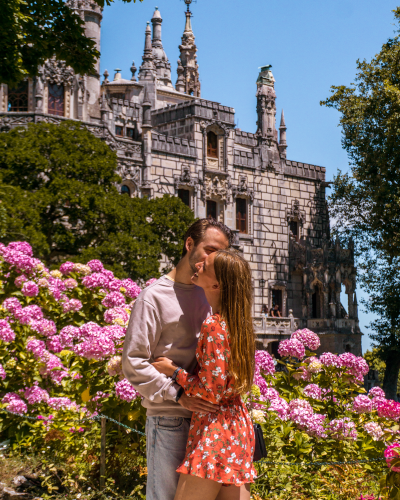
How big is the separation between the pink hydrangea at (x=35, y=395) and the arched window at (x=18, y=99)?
22.1 meters

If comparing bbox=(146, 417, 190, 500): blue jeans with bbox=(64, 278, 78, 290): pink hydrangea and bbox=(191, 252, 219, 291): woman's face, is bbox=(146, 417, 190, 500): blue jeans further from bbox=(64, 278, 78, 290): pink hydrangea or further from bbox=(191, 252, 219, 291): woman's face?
bbox=(64, 278, 78, 290): pink hydrangea

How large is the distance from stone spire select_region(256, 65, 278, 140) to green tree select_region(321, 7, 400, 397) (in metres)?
6.98

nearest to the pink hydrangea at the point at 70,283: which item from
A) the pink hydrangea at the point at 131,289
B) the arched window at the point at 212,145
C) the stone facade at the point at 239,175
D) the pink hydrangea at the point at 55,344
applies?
the pink hydrangea at the point at 131,289

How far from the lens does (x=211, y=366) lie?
3654 millimetres

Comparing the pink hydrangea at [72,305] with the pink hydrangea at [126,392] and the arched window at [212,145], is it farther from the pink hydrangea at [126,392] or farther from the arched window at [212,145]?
the arched window at [212,145]

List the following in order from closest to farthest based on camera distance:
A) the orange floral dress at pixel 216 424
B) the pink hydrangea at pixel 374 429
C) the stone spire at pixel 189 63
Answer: the orange floral dress at pixel 216 424, the pink hydrangea at pixel 374 429, the stone spire at pixel 189 63

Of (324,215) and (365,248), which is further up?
(324,215)

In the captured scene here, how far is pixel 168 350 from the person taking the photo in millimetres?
3953

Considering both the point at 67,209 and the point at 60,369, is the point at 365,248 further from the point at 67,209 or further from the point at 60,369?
the point at 60,369

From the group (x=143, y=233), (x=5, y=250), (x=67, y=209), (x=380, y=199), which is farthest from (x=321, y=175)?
(x=5, y=250)

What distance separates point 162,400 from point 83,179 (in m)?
21.3

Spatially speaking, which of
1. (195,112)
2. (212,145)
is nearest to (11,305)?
(195,112)

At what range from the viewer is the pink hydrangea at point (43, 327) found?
24.3 feet

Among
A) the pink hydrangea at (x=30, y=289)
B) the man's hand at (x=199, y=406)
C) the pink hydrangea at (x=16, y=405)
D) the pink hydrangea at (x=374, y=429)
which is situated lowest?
the pink hydrangea at (x=374, y=429)
